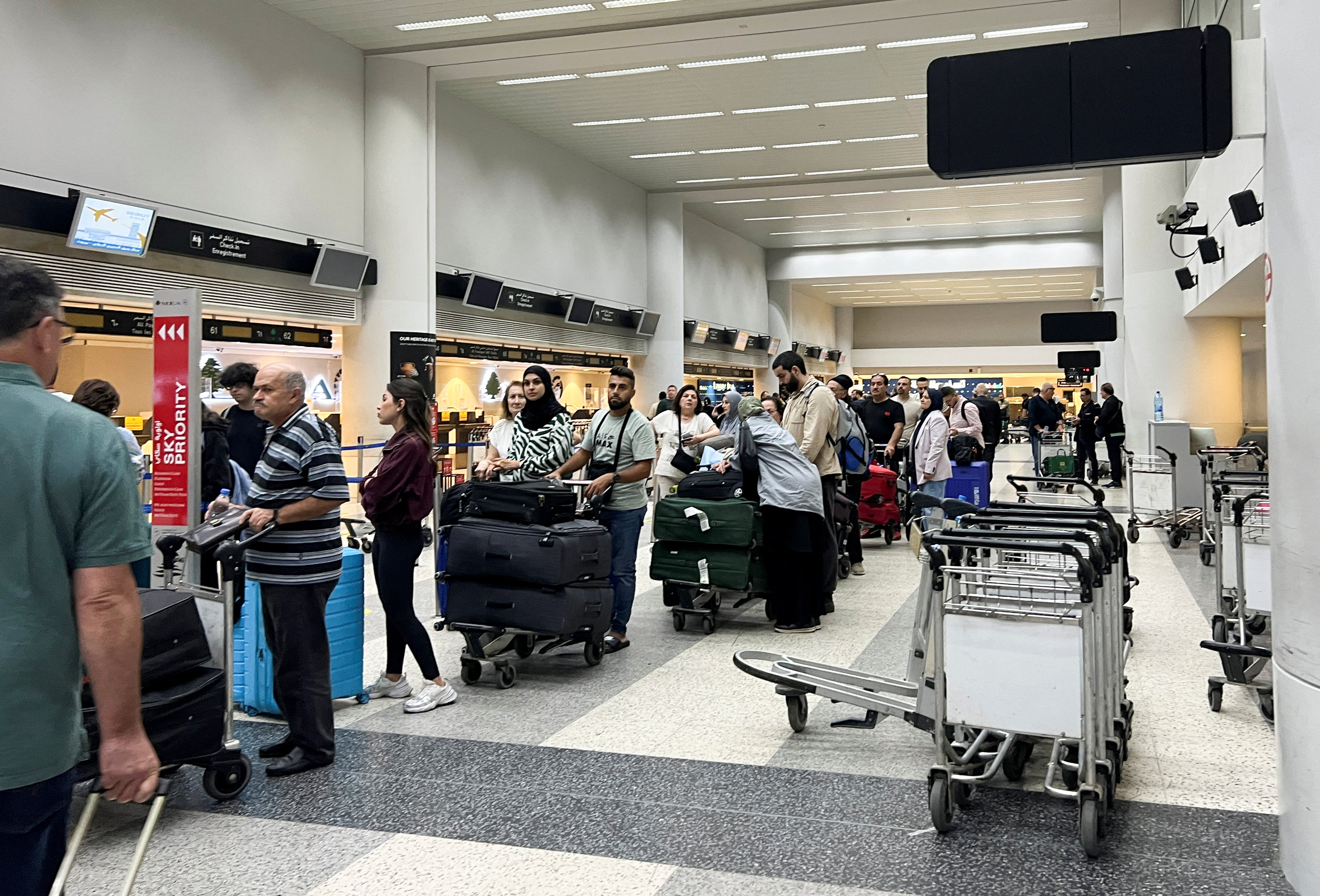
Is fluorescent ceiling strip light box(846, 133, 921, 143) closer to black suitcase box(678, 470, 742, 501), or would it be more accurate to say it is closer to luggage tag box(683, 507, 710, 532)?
black suitcase box(678, 470, 742, 501)

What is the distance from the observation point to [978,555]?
3.86 m

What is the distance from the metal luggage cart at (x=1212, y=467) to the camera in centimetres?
838

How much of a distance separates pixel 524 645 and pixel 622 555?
83 centimetres

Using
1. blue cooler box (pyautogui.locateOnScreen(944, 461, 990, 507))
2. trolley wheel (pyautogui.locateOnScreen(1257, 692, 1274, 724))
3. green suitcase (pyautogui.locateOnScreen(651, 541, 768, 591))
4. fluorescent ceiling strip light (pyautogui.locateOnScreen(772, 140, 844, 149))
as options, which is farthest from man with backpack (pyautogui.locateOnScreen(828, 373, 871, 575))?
fluorescent ceiling strip light (pyautogui.locateOnScreen(772, 140, 844, 149))

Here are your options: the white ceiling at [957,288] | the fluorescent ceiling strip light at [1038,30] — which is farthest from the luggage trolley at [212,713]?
the white ceiling at [957,288]

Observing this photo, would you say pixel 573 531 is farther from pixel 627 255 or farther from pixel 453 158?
pixel 627 255

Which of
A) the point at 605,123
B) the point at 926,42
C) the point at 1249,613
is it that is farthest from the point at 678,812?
the point at 605,123

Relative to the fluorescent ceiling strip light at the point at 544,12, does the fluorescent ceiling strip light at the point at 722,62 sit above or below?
above

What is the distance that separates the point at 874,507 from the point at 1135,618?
12.9 feet

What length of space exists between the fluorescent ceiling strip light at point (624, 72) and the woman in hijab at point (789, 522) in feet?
29.3

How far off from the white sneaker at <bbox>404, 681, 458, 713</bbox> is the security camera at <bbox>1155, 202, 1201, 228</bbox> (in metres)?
8.96

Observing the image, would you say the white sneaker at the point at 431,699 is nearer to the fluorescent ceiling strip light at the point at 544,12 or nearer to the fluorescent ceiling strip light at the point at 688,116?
the fluorescent ceiling strip light at the point at 544,12

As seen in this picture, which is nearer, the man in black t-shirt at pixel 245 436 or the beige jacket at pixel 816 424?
the beige jacket at pixel 816 424

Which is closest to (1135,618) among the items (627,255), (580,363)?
(580,363)
